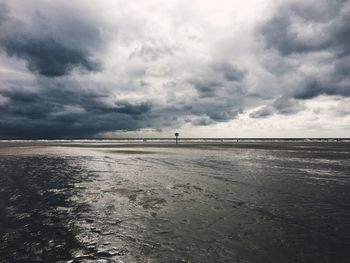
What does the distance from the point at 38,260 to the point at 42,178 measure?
12.0m

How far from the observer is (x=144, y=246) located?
6.31 meters

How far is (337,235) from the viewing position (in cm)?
691

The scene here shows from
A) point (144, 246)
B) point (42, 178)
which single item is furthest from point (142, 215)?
point (42, 178)

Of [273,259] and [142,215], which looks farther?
[142,215]

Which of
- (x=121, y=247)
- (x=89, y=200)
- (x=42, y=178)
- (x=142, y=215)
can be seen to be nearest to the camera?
(x=121, y=247)

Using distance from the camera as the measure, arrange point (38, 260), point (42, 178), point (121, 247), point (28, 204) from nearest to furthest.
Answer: point (38, 260)
point (121, 247)
point (28, 204)
point (42, 178)

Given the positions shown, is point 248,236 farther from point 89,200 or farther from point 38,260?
point 89,200

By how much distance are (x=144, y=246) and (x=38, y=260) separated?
8.15ft

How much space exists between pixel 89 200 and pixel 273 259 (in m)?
8.20

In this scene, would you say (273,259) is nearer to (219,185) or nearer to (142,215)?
(142,215)

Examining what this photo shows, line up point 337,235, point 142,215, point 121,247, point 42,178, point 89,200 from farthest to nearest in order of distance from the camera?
point 42,178, point 89,200, point 142,215, point 337,235, point 121,247

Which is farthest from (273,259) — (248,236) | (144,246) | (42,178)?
(42,178)

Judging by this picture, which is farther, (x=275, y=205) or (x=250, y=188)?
(x=250, y=188)

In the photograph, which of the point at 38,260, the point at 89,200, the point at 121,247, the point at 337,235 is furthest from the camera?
the point at 89,200
